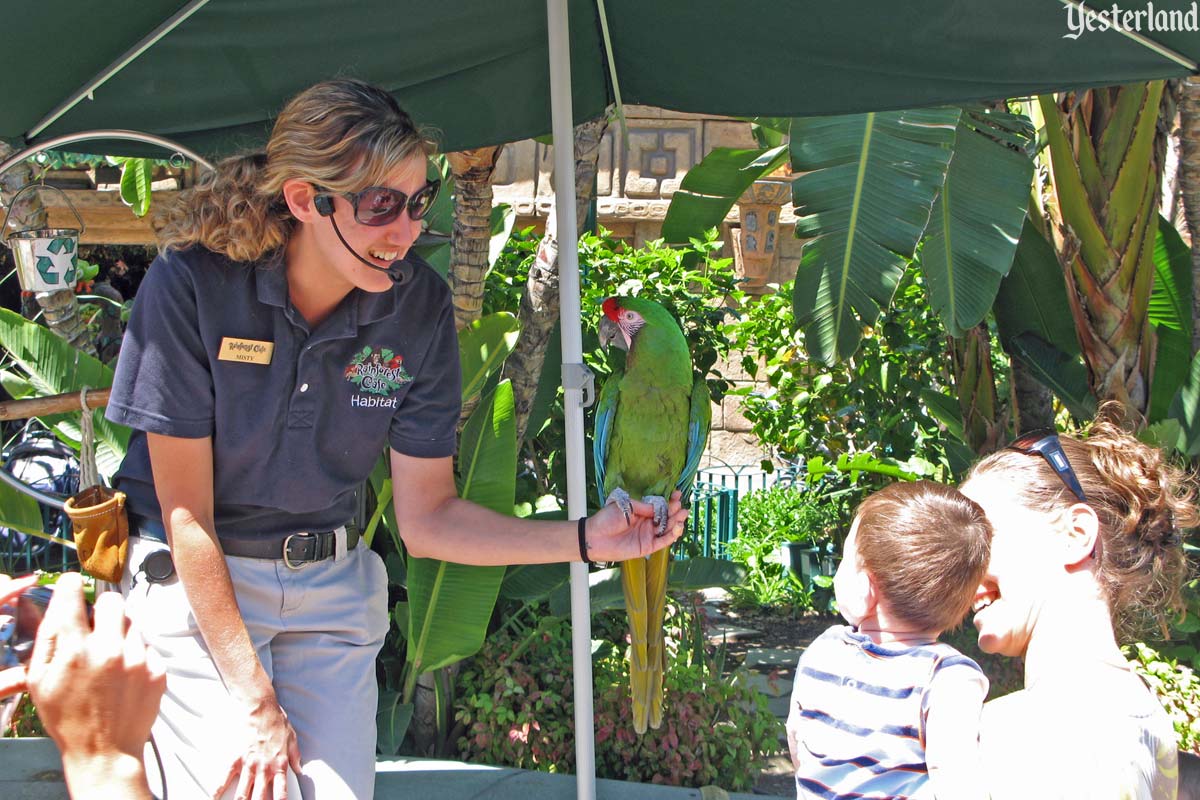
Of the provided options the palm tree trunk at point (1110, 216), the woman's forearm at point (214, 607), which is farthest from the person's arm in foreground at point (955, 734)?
the palm tree trunk at point (1110, 216)

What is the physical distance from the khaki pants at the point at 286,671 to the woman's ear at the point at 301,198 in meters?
0.65

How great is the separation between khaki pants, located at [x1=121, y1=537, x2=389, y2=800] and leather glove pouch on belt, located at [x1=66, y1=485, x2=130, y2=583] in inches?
1.3

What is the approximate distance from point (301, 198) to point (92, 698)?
1080mm

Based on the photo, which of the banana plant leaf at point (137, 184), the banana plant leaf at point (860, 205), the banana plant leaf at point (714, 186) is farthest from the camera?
the banana plant leaf at point (137, 184)

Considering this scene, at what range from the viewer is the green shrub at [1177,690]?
3369mm

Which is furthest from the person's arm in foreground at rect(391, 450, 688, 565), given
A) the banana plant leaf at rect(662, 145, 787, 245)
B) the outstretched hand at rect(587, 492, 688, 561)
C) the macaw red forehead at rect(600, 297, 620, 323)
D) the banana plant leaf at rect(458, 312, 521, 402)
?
the banana plant leaf at rect(662, 145, 787, 245)

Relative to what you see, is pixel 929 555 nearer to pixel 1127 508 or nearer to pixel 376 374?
pixel 1127 508

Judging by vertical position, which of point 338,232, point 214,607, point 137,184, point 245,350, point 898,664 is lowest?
point 898,664

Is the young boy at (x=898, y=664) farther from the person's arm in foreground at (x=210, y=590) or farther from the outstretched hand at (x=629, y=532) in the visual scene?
the person's arm in foreground at (x=210, y=590)

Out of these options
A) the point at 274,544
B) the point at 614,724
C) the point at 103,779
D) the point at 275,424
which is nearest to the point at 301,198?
the point at 275,424

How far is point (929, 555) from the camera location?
64.9 inches

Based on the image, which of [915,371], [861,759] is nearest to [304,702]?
[861,759]

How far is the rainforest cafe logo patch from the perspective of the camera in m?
1.90

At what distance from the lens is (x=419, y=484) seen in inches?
82.4
